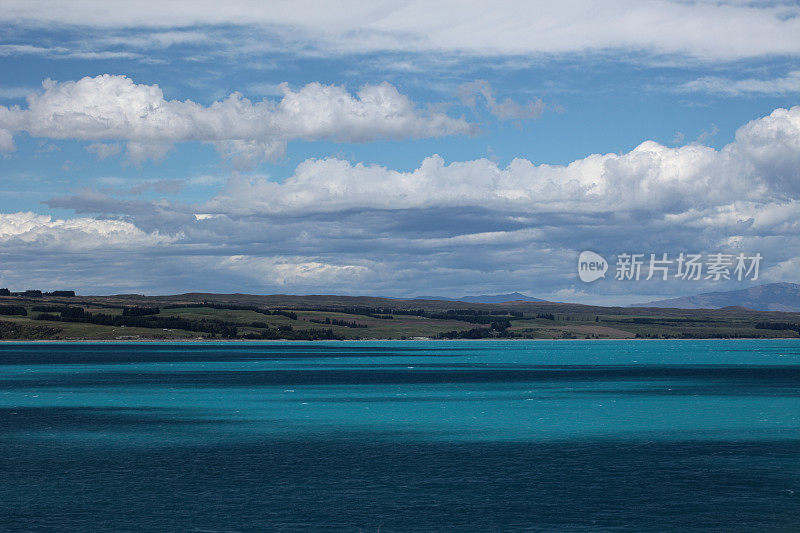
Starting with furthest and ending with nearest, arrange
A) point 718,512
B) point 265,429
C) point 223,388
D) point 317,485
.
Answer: point 223,388 → point 265,429 → point 317,485 → point 718,512

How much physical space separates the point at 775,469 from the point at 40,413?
73.3m

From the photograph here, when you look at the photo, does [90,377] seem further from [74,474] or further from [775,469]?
[775,469]

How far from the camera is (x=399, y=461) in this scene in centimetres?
6200

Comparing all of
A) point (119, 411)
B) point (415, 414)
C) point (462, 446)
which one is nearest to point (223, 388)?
point (119, 411)

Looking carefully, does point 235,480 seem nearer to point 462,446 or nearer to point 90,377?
point 462,446

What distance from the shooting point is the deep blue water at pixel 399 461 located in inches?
1791

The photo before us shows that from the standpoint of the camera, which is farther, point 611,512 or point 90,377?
point 90,377

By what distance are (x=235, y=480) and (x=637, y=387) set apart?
97.1 meters

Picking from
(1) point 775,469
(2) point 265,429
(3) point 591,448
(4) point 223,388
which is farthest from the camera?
(4) point 223,388

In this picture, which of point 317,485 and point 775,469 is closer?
point 317,485

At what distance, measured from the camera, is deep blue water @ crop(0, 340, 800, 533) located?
149 ft

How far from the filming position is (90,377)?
532ft

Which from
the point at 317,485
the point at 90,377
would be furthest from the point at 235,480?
the point at 90,377

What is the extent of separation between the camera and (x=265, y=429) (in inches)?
3179
